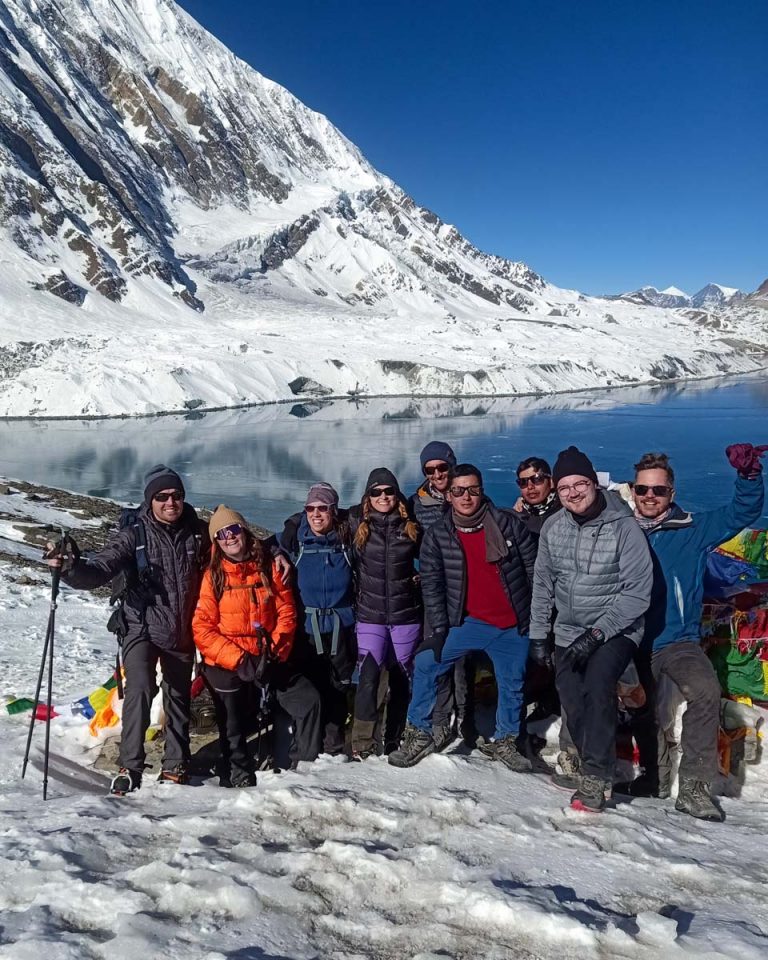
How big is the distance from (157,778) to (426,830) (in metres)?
1.88

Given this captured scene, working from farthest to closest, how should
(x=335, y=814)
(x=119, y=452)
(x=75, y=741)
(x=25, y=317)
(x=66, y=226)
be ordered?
1. (x=66, y=226)
2. (x=25, y=317)
3. (x=119, y=452)
4. (x=75, y=741)
5. (x=335, y=814)

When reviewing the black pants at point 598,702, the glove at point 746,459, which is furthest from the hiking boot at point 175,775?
the glove at point 746,459

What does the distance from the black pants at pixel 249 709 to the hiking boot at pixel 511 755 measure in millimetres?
1137

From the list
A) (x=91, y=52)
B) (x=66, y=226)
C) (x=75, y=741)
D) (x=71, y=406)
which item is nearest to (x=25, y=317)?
(x=71, y=406)

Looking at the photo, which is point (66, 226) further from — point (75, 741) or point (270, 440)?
point (75, 741)

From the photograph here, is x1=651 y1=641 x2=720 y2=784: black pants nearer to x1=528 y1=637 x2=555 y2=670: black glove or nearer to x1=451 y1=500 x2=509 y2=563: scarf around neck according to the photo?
x1=528 y1=637 x2=555 y2=670: black glove

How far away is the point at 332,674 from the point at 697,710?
232cm

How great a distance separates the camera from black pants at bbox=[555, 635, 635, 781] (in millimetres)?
3803

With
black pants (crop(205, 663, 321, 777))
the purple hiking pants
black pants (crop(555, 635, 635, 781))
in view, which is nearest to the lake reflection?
the purple hiking pants

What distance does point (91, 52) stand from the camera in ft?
457

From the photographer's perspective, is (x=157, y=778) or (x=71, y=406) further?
(x=71, y=406)

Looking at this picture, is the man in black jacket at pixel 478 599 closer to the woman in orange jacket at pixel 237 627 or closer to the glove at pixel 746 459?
the woman in orange jacket at pixel 237 627

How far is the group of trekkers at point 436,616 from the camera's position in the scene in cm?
397

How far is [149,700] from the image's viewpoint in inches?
168
